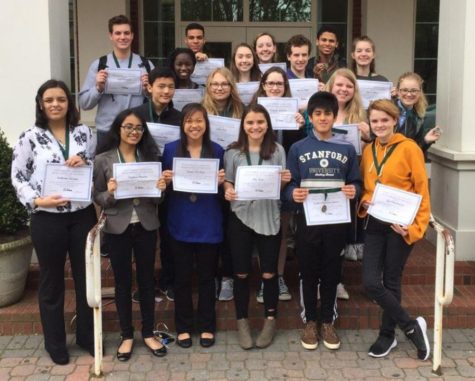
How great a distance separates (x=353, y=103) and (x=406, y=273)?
175cm

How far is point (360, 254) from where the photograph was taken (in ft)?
17.4

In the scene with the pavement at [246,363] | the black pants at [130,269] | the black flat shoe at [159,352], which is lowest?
the pavement at [246,363]

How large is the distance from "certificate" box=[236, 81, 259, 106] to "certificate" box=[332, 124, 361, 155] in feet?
2.81

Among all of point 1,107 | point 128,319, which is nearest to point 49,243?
point 128,319

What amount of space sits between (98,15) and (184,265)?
6.04 meters

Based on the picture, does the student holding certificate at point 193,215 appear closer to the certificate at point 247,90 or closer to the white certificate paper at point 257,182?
the white certificate paper at point 257,182

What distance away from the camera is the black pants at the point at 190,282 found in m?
4.29

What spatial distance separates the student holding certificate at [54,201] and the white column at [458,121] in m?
3.38

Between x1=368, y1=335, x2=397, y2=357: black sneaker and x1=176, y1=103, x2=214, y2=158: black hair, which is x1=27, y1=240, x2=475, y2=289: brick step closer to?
A: x1=368, y1=335, x2=397, y2=357: black sneaker

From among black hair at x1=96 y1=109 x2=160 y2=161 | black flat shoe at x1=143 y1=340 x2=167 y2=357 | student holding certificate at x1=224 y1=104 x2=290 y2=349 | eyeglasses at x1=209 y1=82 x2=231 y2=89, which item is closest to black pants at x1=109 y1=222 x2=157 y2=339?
black flat shoe at x1=143 y1=340 x2=167 y2=357

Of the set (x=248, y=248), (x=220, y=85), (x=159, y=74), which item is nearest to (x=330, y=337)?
(x=248, y=248)

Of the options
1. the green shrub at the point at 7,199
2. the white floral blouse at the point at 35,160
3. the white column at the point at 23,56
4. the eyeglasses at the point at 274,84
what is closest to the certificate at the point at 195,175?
the white floral blouse at the point at 35,160

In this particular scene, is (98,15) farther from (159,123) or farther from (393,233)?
(393,233)

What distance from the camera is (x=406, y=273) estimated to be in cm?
528
